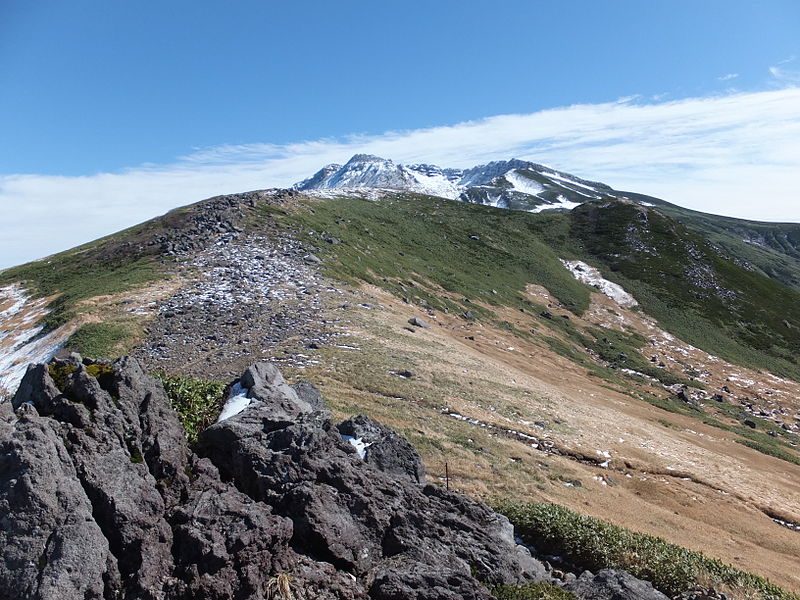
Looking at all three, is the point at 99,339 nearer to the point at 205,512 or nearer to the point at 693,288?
the point at 205,512

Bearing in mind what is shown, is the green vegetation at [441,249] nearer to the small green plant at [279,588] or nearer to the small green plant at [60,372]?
the small green plant at [60,372]

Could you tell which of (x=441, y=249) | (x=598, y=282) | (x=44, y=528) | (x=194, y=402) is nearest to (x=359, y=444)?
(x=194, y=402)

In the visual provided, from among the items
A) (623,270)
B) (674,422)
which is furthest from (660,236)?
(674,422)

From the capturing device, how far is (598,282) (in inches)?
4087

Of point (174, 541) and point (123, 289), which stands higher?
point (123, 289)

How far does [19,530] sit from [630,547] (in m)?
17.1

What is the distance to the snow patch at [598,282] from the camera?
9683 cm

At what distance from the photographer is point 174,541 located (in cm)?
1027

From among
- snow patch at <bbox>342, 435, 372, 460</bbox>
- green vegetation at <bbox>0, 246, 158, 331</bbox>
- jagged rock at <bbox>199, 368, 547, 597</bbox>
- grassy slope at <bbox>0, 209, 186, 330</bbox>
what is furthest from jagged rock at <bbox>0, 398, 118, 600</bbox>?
grassy slope at <bbox>0, 209, 186, 330</bbox>

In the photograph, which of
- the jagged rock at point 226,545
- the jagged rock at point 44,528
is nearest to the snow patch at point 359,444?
the jagged rock at point 226,545

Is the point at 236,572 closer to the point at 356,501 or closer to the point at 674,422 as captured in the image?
the point at 356,501

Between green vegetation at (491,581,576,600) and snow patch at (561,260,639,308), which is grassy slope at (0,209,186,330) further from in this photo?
snow patch at (561,260,639,308)

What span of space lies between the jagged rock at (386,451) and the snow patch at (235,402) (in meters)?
3.87

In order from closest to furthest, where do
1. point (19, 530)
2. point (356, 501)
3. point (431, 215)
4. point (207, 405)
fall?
point (19, 530), point (356, 501), point (207, 405), point (431, 215)
